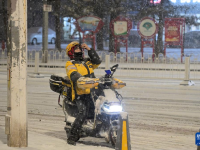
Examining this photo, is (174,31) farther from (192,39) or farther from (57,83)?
(57,83)

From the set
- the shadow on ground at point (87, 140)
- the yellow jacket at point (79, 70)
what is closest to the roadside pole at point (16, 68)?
the yellow jacket at point (79, 70)

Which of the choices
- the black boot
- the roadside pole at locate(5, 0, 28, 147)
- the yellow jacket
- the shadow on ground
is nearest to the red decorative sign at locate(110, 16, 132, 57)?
the shadow on ground

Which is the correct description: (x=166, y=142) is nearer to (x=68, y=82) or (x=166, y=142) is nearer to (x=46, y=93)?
(x=68, y=82)

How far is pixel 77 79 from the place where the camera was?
21.5 feet

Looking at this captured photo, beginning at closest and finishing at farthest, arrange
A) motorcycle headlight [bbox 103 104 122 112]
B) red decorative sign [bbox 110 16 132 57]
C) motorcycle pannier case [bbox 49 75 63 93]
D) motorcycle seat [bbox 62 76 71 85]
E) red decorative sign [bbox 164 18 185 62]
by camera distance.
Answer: motorcycle headlight [bbox 103 104 122 112]
motorcycle seat [bbox 62 76 71 85]
motorcycle pannier case [bbox 49 75 63 93]
red decorative sign [bbox 164 18 185 62]
red decorative sign [bbox 110 16 132 57]

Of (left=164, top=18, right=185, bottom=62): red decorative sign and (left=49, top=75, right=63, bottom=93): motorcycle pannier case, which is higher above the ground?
(left=164, top=18, right=185, bottom=62): red decorative sign

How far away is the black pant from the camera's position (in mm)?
6746

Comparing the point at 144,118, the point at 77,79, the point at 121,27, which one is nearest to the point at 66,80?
the point at 77,79

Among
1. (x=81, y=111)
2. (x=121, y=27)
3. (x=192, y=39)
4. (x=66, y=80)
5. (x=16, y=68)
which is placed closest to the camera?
(x=16, y=68)

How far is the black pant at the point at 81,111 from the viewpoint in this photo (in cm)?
675

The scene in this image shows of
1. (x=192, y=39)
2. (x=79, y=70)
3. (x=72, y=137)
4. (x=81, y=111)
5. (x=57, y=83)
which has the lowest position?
(x=72, y=137)

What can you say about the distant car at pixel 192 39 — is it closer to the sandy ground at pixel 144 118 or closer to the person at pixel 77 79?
the sandy ground at pixel 144 118

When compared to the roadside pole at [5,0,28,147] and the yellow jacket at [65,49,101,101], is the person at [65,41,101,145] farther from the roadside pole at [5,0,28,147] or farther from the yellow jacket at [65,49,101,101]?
the roadside pole at [5,0,28,147]

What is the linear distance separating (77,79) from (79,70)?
0.33 meters
